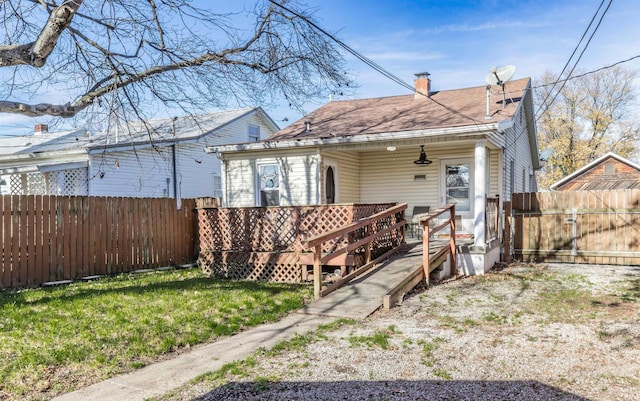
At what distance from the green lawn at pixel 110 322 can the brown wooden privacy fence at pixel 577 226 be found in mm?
6551

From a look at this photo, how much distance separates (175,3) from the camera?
27.8ft

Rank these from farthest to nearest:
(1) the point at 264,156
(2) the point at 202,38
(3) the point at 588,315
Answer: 1. (1) the point at 264,156
2. (2) the point at 202,38
3. (3) the point at 588,315

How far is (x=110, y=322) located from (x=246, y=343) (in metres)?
1.90

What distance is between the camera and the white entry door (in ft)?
40.1

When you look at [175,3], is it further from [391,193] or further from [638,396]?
[638,396]

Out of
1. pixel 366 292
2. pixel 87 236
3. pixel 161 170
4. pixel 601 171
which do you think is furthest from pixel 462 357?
pixel 601 171

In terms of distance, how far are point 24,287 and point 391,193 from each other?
8986 mm

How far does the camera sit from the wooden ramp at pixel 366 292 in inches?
252

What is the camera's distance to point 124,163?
649 inches

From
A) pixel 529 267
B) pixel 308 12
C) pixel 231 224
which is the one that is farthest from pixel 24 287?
pixel 529 267

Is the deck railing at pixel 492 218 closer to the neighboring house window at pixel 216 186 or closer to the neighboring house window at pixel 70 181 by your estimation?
the neighboring house window at pixel 216 186

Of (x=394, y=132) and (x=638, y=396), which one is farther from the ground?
(x=394, y=132)

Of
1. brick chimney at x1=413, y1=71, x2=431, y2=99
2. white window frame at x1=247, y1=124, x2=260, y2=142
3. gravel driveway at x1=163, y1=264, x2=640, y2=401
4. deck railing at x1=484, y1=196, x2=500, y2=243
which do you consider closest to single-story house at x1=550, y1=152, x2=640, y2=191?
brick chimney at x1=413, y1=71, x2=431, y2=99

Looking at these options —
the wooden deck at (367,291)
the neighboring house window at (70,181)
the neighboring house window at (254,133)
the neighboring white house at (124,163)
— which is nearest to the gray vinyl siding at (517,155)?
the wooden deck at (367,291)
